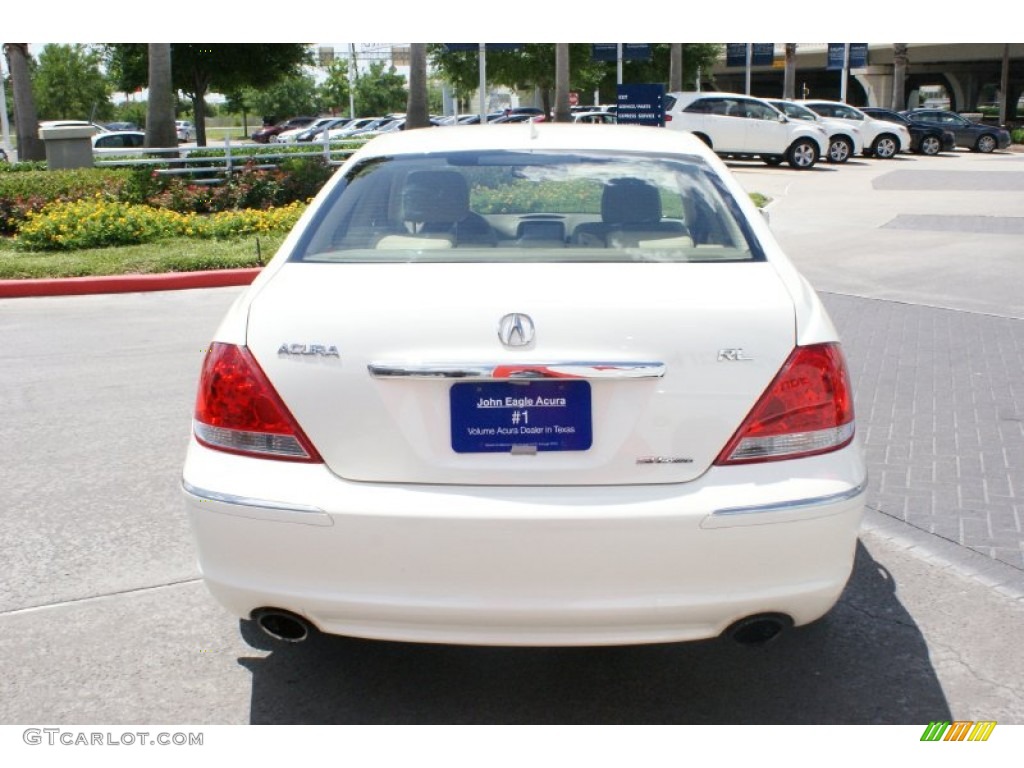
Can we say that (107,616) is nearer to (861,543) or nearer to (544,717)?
(544,717)

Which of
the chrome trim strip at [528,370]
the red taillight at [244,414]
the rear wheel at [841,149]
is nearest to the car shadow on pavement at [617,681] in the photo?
the red taillight at [244,414]

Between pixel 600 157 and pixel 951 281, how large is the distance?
8.48m

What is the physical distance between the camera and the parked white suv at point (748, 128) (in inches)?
1168

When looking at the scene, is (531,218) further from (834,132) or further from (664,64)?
(664,64)

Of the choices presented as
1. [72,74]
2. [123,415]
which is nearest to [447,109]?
[72,74]

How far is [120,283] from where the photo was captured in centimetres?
1176

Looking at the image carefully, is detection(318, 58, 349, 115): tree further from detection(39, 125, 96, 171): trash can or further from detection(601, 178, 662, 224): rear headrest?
detection(601, 178, 662, 224): rear headrest

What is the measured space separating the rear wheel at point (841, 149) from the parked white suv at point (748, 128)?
3.14 ft

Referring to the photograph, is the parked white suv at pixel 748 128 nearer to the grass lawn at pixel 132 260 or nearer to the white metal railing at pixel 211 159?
the white metal railing at pixel 211 159

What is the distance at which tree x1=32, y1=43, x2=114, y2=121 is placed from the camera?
73375 millimetres
